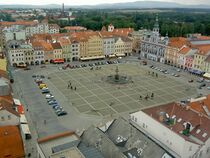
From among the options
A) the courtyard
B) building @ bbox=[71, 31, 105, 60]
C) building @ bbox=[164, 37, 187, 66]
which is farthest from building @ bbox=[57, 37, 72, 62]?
building @ bbox=[164, 37, 187, 66]

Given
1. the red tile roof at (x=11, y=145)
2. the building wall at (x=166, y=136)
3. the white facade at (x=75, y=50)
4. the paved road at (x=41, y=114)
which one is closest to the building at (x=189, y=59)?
the paved road at (x=41, y=114)

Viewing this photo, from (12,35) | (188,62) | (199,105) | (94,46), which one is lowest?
(199,105)

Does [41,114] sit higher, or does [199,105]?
[199,105]

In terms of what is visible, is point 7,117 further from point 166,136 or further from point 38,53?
point 38,53

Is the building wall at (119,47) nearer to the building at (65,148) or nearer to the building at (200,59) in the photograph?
the building at (200,59)

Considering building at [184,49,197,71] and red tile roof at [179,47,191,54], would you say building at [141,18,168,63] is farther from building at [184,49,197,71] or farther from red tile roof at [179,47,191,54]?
building at [184,49,197,71]

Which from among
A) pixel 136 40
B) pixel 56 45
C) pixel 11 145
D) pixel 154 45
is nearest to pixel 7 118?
pixel 11 145
